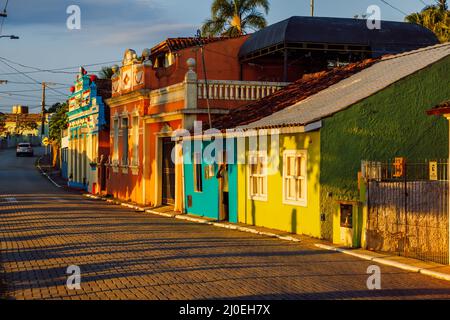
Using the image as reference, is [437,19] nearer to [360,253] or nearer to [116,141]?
[116,141]

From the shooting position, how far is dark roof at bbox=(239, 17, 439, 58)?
29.5 metres

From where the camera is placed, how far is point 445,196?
14102 mm

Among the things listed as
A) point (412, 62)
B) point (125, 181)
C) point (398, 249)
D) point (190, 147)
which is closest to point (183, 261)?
point (398, 249)

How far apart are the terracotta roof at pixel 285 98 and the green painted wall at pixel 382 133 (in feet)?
15.5

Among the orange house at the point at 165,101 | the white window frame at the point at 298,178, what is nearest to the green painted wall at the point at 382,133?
the white window frame at the point at 298,178

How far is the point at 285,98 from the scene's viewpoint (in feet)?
80.5

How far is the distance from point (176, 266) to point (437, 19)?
33.3m

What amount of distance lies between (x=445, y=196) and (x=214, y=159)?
1062 cm

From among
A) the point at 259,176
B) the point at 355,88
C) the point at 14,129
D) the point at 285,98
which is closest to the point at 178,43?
the point at 285,98

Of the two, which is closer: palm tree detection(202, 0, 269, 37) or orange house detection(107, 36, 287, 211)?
orange house detection(107, 36, 287, 211)

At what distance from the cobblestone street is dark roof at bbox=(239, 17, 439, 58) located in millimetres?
11082

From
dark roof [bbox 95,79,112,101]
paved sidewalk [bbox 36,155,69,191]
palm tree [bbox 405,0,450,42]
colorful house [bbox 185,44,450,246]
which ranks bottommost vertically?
paved sidewalk [bbox 36,155,69,191]

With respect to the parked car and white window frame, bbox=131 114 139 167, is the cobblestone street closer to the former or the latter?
white window frame, bbox=131 114 139 167

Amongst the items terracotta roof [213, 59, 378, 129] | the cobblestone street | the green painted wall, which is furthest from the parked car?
the green painted wall
